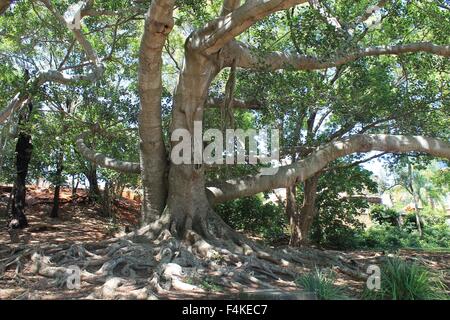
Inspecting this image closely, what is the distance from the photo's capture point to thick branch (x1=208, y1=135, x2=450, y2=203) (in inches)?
311

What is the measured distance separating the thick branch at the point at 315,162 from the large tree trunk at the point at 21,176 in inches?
224

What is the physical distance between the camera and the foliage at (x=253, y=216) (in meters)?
13.8

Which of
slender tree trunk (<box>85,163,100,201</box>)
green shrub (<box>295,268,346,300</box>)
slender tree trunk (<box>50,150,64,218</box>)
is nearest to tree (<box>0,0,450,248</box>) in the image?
green shrub (<box>295,268,346,300</box>)

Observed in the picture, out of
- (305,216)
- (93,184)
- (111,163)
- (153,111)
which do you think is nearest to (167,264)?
(153,111)

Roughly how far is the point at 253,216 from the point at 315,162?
221 inches

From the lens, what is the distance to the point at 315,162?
866 centimetres

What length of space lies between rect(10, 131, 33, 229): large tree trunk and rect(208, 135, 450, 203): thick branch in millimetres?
5680

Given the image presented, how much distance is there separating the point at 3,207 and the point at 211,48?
10.9 metres

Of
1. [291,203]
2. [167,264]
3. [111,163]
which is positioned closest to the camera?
[167,264]

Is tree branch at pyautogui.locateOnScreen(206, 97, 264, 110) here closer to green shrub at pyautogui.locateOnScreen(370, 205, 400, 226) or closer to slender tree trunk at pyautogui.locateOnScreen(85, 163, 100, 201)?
slender tree trunk at pyautogui.locateOnScreen(85, 163, 100, 201)

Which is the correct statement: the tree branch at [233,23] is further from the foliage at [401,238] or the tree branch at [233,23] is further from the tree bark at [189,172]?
the foliage at [401,238]

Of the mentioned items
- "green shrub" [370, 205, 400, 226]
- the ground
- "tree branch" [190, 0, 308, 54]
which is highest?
"tree branch" [190, 0, 308, 54]

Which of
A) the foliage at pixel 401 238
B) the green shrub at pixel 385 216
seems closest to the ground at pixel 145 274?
the foliage at pixel 401 238

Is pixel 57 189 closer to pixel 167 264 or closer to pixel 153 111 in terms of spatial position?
pixel 153 111
